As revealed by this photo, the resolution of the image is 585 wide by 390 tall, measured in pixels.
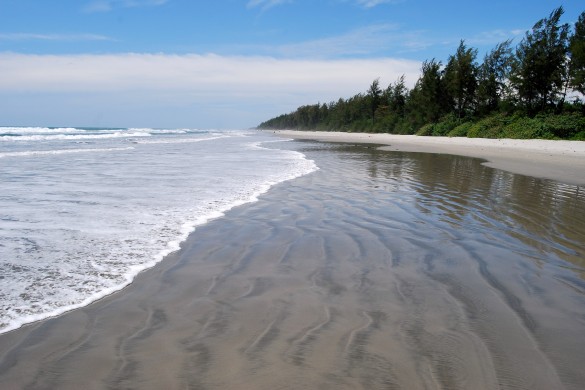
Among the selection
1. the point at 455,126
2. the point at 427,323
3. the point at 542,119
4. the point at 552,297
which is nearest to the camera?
the point at 427,323

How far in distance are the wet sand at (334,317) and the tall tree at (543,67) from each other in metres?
37.9

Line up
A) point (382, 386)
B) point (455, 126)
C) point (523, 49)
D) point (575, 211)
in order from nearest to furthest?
point (382, 386), point (575, 211), point (523, 49), point (455, 126)

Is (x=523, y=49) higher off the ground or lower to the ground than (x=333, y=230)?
higher

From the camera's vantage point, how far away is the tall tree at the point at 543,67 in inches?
1478

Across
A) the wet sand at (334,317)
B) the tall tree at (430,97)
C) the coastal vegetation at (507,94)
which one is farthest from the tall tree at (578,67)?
the wet sand at (334,317)

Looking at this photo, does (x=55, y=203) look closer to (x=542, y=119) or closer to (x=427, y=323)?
(x=427, y=323)

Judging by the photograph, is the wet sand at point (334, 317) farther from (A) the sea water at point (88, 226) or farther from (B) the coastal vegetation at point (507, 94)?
(B) the coastal vegetation at point (507, 94)

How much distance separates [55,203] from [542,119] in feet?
117

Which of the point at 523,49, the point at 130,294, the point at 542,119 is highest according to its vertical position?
the point at 523,49

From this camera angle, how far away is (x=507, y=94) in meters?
43.1

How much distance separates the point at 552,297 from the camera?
361 cm

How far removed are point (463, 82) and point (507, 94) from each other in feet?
18.1

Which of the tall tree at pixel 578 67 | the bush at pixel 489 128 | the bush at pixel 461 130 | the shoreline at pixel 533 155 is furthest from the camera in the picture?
the bush at pixel 461 130

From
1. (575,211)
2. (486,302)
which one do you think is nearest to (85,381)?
(486,302)
